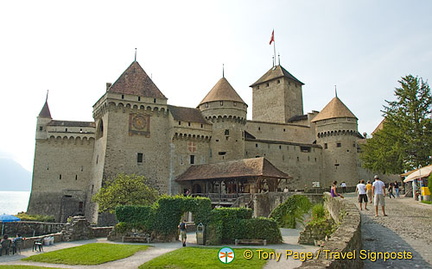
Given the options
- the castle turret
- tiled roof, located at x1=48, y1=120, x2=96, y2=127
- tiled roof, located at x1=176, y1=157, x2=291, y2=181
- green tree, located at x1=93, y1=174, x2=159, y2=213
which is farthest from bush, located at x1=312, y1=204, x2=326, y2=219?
the castle turret

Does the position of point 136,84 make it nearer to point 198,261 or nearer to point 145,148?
→ point 145,148

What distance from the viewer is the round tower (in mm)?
39625

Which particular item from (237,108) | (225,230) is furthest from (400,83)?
(225,230)

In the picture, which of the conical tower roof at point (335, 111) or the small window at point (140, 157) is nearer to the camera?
the small window at point (140, 157)

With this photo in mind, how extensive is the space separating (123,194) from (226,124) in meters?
14.2

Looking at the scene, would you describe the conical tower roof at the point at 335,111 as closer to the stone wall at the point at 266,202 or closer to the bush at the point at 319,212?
the stone wall at the point at 266,202

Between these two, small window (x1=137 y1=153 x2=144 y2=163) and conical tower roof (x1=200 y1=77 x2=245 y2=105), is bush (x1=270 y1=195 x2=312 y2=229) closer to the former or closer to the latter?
small window (x1=137 y1=153 x2=144 y2=163)

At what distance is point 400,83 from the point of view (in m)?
Answer: 32.3

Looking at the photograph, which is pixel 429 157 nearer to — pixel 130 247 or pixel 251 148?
pixel 251 148

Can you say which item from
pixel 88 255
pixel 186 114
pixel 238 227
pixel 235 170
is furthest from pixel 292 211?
pixel 186 114

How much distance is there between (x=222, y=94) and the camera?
40.8 metres

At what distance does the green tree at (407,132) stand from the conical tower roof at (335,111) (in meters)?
14.8

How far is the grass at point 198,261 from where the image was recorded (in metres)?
12.1

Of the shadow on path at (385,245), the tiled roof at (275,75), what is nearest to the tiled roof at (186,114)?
the tiled roof at (275,75)
